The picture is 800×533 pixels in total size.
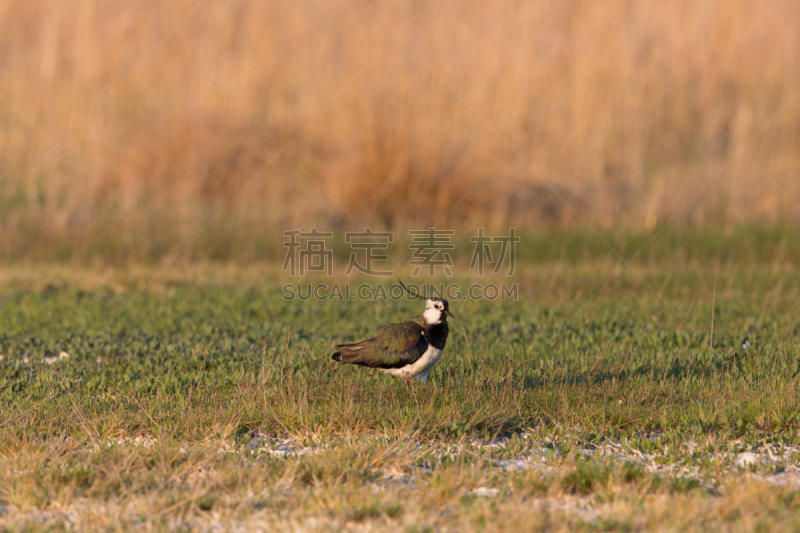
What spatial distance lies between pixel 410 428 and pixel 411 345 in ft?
2.16

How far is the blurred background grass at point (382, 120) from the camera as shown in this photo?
1372 cm

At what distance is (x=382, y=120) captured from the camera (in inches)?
547

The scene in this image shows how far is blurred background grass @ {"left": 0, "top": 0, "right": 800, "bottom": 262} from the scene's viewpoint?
45.0 ft

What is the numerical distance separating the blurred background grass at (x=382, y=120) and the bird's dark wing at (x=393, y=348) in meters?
7.23

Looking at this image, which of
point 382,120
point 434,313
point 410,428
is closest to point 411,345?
point 434,313

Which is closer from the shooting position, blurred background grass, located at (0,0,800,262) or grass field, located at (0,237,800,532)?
grass field, located at (0,237,800,532)

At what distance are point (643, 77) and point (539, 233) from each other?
5.79 metres

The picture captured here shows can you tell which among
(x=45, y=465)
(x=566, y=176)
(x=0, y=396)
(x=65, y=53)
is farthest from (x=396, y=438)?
(x=65, y=53)

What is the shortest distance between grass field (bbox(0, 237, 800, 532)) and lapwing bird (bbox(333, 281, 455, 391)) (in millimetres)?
177

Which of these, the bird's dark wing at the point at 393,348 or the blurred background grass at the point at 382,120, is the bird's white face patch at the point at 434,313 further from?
the blurred background grass at the point at 382,120

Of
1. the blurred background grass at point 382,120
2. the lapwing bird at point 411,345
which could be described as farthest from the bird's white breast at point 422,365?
the blurred background grass at point 382,120

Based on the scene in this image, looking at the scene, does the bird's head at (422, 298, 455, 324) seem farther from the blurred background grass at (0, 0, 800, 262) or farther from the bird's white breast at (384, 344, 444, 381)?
the blurred background grass at (0, 0, 800, 262)

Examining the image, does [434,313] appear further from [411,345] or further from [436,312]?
[411,345]

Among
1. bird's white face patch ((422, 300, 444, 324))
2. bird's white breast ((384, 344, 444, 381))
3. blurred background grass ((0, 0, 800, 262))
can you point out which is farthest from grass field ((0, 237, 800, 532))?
blurred background grass ((0, 0, 800, 262))
